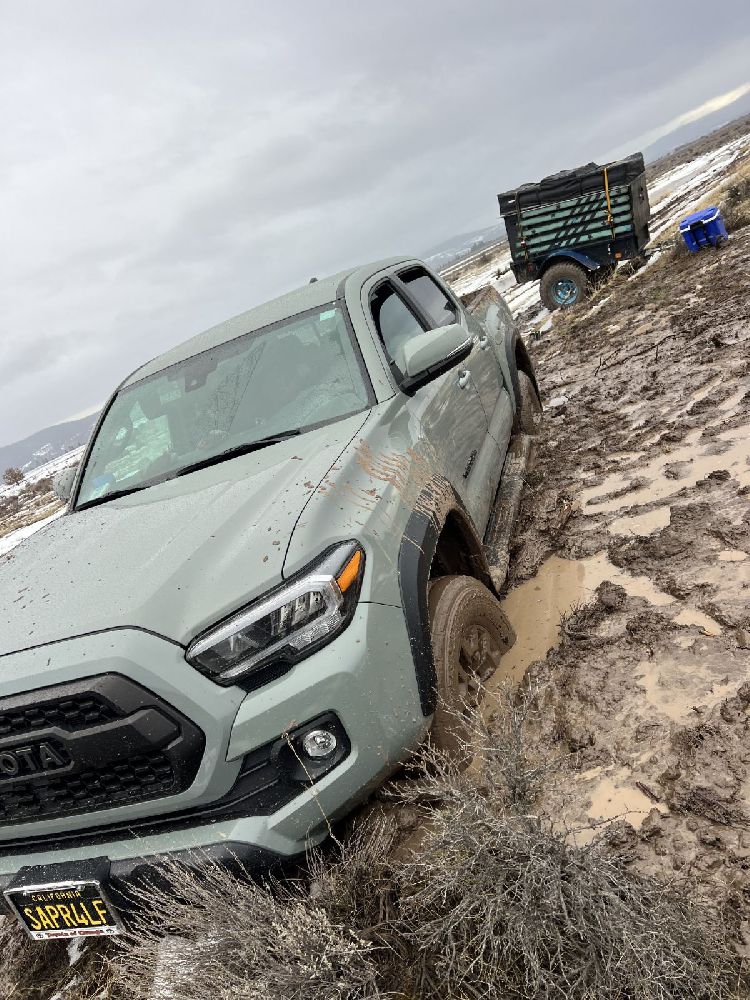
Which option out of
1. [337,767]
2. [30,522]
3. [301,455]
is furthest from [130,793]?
[30,522]

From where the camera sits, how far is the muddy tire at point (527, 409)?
5.38m

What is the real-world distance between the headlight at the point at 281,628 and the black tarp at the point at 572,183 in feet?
38.5

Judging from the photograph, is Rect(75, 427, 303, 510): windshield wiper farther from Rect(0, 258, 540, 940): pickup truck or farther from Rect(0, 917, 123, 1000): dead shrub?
Rect(0, 917, 123, 1000): dead shrub

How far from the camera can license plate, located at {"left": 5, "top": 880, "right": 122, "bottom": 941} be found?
1871 mm

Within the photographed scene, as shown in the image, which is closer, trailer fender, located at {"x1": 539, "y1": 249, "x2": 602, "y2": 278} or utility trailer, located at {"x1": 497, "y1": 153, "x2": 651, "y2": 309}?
utility trailer, located at {"x1": 497, "y1": 153, "x2": 651, "y2": 309}

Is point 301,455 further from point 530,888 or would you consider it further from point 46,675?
point 530,888

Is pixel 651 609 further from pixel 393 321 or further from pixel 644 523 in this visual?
pixel 393 321

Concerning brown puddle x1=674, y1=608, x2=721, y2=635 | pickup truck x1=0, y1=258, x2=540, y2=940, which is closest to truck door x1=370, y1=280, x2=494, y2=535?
pickup truck x1=0, y1=258, x2=540, y2=940

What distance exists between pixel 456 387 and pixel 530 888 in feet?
8.35

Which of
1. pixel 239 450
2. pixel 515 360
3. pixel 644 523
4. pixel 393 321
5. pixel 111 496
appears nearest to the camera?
pixel 239 450

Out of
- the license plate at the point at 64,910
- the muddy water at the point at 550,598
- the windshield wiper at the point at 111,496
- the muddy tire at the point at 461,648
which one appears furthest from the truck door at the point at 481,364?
the license plate at the point at 64,910

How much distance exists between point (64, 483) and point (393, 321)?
203 centimetres

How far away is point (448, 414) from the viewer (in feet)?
11.1

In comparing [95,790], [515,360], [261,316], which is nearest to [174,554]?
[95,790]
